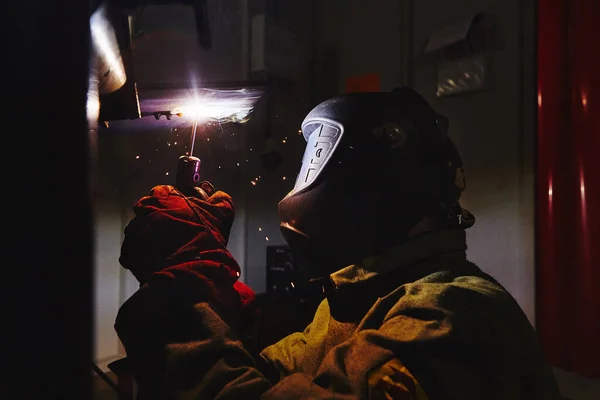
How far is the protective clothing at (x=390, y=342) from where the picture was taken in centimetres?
54

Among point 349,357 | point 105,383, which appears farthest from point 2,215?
point 349,357

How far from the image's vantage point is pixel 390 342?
1.79ft

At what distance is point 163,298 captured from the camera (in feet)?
2.09

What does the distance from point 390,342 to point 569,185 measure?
84cm

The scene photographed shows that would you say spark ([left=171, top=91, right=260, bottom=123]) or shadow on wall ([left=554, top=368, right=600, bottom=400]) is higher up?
spark ([left=171, top=91, right=260, bottom=123])

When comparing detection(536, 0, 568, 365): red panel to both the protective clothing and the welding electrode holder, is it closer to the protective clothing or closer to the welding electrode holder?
the protective clothing

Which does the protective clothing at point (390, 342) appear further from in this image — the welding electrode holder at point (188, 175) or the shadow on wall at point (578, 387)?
the shadow on wall at point (578, 387)

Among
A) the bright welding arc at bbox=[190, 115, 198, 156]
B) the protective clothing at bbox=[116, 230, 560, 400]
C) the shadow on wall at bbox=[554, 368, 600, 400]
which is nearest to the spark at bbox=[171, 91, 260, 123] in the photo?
the bright welding arc at bbox=[190, 115, 198, 156]

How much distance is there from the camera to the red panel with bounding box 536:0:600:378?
111cm

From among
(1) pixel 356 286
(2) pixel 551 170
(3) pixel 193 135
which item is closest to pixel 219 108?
(3) pixel 193 135

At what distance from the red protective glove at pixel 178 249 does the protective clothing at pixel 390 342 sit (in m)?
0.03

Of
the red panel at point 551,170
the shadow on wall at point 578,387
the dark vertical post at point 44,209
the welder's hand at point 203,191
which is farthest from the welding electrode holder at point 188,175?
the shadow on wall at point 578,387

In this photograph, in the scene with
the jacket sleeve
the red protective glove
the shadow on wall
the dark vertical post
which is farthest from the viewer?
the shadow on wall

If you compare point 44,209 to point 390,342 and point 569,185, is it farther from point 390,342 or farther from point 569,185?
point 569,185
